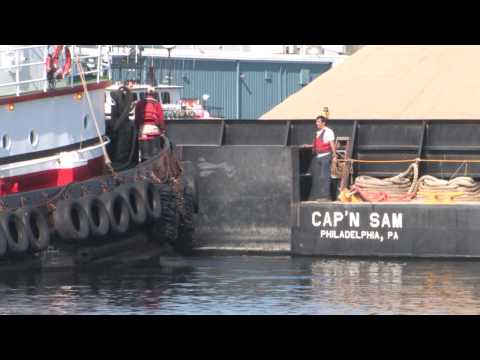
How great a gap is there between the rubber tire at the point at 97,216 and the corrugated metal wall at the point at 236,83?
27500mm

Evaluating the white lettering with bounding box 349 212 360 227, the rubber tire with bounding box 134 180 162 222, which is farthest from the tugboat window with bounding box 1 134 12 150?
the white lettering with bounding box 349 212 360 227

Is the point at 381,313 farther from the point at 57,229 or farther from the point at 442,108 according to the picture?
the point at 442,108

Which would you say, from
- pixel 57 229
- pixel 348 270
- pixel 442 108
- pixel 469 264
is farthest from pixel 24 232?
pixel 442 108

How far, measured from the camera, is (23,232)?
614 inches

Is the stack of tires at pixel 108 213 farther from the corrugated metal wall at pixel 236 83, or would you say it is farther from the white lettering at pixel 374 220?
the corrugated metal wall at pixel 236 83

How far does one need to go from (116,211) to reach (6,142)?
5.48ft

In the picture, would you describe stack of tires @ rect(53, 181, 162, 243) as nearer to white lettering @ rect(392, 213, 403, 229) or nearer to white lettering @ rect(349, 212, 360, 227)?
white lettering @ rect(349, 212, 360, 227)

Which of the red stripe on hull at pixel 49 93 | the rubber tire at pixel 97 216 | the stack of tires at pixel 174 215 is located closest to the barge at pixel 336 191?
the stack of tires at pixel 174 215

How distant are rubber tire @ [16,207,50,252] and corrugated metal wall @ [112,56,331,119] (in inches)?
1114

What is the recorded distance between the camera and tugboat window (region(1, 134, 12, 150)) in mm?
16328

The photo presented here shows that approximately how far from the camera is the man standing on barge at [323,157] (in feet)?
61.3

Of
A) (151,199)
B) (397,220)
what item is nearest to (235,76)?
(397,220)
